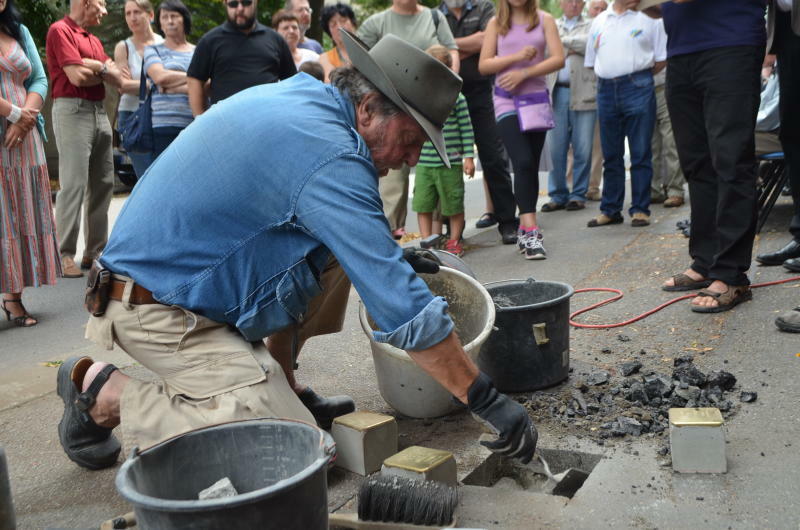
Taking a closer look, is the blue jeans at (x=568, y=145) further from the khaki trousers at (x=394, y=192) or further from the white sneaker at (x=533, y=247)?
the white sneaker at (x=533, y=247)

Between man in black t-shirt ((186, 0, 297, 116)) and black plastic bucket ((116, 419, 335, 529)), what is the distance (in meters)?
3.87

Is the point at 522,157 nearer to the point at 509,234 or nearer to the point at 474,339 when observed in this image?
the point at 509,234

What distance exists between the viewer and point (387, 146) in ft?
8.50

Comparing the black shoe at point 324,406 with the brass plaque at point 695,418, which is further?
the black shoe at point 324,406

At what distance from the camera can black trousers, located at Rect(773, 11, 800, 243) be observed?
4.25 meters

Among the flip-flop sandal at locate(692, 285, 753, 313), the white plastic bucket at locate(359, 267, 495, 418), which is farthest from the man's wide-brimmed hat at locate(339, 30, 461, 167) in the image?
the flip-flop sandal at locate(692, 285, 753, 313)

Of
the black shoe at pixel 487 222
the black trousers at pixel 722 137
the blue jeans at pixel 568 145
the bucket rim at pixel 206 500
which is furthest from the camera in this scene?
the blue jeans at pixel 568 145

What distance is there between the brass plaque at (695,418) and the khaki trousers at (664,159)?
5437 millimetres

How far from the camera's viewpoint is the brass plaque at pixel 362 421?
2.84 m

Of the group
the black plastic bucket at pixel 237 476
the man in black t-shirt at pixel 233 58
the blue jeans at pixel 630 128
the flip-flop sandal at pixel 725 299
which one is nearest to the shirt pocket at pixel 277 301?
the black plastic bucket at pixel 237 476

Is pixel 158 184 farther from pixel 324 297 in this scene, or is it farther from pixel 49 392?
pixel 49 392

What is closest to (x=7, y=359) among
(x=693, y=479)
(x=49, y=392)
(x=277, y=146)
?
(x=49, y=392)

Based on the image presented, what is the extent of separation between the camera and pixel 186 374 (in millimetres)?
2678

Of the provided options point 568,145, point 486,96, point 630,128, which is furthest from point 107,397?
point 568,145
